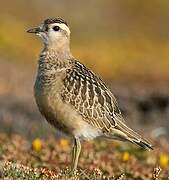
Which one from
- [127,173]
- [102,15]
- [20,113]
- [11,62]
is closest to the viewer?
[127,173]

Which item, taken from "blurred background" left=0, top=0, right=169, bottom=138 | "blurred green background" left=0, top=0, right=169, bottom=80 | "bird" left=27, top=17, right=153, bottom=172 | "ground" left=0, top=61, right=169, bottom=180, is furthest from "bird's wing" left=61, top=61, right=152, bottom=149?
"blurred green background" left=0, top=0, right=169, bottom=80

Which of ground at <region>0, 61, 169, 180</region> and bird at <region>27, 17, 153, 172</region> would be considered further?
bird at <region>27, 17, 153, 172</region>

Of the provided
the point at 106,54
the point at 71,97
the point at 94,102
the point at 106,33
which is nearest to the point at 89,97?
the point at 94,102

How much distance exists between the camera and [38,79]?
31.8 feet

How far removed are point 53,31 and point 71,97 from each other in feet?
3.35

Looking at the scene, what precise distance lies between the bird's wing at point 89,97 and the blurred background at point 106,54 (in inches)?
145

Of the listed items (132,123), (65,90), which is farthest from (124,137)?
(132,123)

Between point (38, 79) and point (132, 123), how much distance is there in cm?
630

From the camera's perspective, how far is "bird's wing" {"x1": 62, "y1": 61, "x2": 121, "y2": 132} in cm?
958

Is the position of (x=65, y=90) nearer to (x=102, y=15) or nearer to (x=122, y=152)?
(x=122, y=152)

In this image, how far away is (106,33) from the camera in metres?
42.7

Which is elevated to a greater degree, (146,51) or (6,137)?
(146,51)

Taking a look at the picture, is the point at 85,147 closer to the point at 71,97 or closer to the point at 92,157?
the point at 92,157

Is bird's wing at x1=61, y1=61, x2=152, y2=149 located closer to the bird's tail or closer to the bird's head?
the bird's tail
